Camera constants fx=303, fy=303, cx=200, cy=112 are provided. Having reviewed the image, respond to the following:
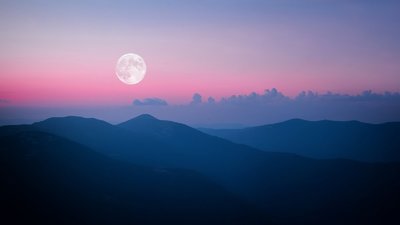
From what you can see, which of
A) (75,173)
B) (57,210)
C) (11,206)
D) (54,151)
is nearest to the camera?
(11,206)

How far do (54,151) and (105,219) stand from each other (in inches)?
2628

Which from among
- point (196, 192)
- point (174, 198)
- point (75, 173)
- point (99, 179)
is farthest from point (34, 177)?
point (196, 192)

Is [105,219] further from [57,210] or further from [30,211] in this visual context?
[30,211]

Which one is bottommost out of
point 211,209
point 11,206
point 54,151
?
point 211,209

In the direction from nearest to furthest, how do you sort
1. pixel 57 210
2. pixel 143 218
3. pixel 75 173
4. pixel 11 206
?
pixel 11 206, pixel 57 210, pixel 143 218, pixel 75 173

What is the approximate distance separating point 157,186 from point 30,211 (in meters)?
75.9

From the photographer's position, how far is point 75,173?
173750 millimetres

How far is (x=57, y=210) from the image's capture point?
139 metres

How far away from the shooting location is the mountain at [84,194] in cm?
13825

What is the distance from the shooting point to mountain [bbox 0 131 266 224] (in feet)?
454

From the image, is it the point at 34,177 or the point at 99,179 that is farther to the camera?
the point at 99,179

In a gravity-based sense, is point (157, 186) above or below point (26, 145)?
below

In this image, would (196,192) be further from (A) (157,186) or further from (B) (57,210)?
(B) (57,210)

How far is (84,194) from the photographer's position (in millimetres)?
157250
